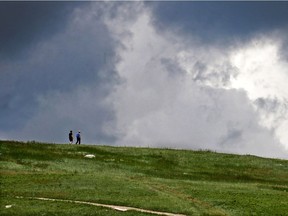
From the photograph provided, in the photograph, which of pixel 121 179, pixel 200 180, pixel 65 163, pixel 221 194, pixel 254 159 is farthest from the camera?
pixel 254 159

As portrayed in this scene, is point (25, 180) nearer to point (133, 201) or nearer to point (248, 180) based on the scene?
point (133, 201)

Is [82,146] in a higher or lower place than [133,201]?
higher

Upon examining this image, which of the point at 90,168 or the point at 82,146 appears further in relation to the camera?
the point at 82,146

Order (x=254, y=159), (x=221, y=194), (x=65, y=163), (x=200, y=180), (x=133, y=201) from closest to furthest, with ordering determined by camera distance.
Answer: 1. (x=133, y=201)
2. (x=221, y=194)
3. (x=200, y=180)
4. (x=65, y=163)
5. (x=254, y=159)

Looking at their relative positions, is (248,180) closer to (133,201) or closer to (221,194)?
(221,194)

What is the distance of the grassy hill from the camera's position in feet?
185

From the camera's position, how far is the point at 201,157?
106 m

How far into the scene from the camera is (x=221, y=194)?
6575 cm

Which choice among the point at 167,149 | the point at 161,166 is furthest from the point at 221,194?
the point at 167,149

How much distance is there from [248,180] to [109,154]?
27.2m

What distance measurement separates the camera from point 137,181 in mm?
73188

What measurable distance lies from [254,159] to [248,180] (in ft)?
71.0

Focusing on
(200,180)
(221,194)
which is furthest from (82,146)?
(221,194)

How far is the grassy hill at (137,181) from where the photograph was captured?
56438mm
